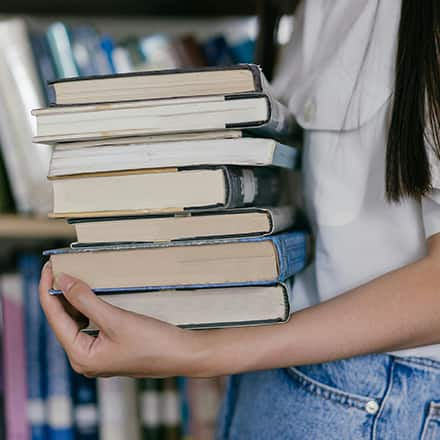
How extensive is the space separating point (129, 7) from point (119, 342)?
2.63 ft

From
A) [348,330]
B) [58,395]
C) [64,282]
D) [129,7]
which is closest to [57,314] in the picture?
[64,282]

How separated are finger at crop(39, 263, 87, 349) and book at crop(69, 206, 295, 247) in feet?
0.15

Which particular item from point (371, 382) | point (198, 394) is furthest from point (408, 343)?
point (198, 394)

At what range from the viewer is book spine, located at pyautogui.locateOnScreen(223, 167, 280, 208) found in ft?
2.08

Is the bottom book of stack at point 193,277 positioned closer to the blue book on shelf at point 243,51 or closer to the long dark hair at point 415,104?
the long dark hair at point 415,104

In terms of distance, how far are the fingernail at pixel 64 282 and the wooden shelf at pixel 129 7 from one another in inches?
28.1

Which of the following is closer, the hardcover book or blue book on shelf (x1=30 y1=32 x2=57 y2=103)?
the hardcover book

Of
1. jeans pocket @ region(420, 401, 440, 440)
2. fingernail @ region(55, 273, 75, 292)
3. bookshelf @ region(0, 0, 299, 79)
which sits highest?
bookshelf @ region(0, 0, 299, 79)

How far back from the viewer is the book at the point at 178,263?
0.62 metres

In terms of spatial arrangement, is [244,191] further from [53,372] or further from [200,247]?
[53,372]

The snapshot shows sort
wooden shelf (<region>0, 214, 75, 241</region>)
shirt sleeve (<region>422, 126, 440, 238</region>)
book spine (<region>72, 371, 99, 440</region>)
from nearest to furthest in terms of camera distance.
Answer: shirt sleeve (<region>422, 126, 440, 238</region>) < wooden shelf (<region>0, 214, 75, 241</region>) < book spine (<region>72, 371, 99, 440</region>)

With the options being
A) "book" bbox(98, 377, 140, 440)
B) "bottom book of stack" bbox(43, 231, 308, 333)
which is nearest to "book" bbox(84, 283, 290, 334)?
"bottom book of stack" bbox(43, 231, 308, 333)

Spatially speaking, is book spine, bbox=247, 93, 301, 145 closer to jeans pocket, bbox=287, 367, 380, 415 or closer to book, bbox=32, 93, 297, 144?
book, bbox=32, 93, 297, 144

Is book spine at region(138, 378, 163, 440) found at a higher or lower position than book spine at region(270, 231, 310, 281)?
lower
